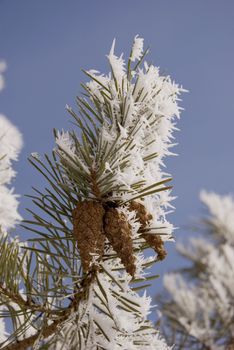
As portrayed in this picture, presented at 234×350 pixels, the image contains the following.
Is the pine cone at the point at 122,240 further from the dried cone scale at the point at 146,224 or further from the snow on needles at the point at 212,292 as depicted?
the snow on needles at the point at 212,292

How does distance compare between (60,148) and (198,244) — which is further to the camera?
(198,244)

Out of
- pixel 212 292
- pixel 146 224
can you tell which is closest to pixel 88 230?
pixel 146 224

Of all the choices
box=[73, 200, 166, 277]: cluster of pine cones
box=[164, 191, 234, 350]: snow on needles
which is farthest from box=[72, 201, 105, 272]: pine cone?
box=[164, 191, 234, 350]: snow on needles

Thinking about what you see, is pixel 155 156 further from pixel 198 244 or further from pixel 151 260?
pixel 198 244

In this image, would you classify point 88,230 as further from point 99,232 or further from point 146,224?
point 146,224

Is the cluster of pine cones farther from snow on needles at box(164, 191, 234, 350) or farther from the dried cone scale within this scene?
snow on needles at box(164, 191, 234, 350)

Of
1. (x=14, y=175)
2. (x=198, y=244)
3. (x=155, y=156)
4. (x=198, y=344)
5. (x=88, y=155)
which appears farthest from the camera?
(x=198, y=244)

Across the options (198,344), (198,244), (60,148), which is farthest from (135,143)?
(198,244)
